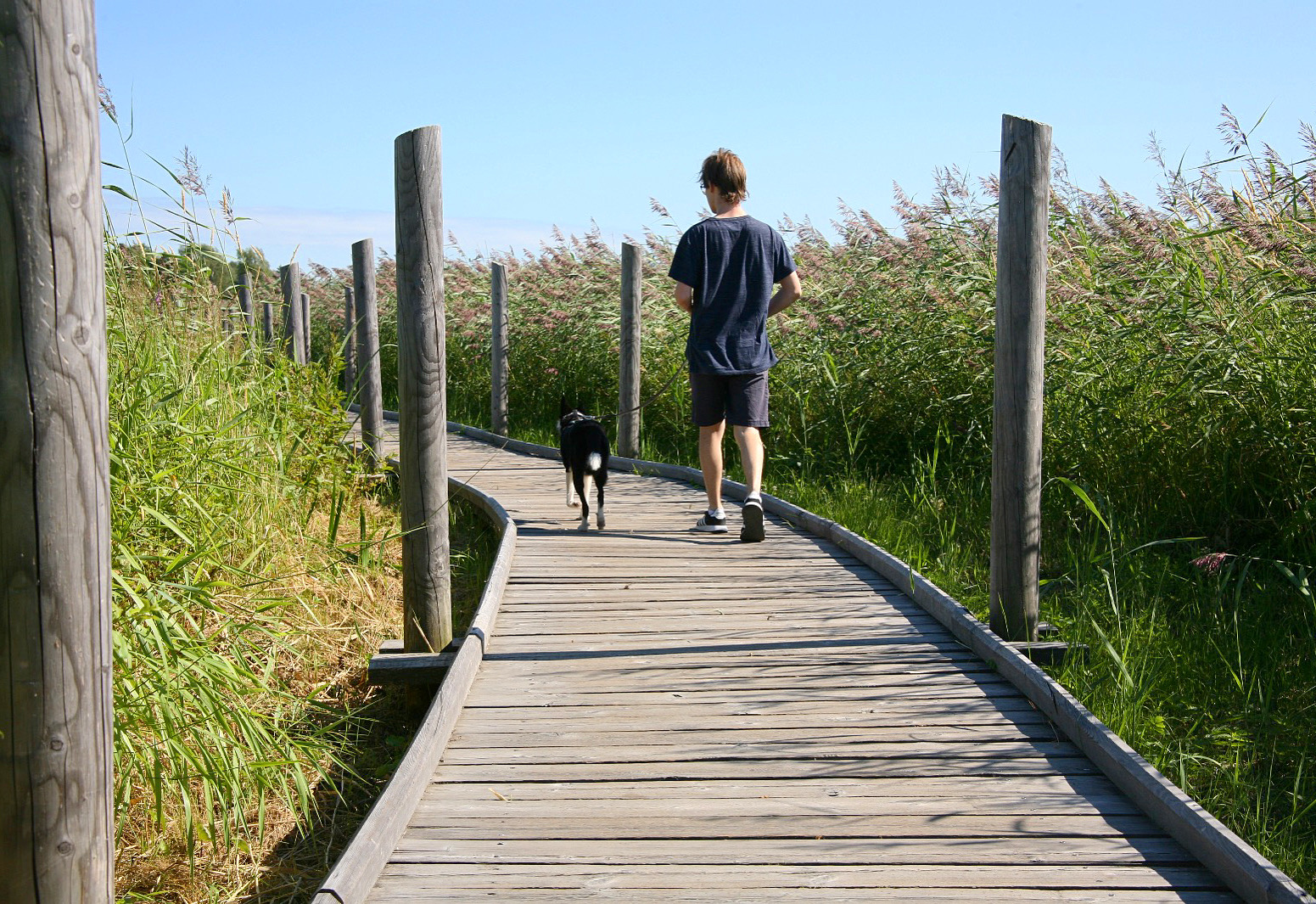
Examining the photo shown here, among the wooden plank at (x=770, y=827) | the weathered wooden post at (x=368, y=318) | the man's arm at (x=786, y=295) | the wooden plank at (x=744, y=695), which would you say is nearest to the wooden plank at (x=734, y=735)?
the wooden plank at (x=744, y=695)

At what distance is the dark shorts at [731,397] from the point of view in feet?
19.6

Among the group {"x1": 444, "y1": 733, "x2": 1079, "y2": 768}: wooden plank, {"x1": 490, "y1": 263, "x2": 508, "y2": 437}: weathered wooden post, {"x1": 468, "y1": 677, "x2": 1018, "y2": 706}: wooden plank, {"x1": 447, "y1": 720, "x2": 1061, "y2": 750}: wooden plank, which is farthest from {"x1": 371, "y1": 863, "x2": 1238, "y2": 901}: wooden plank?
{"x1": 490, "y1": 263, "x2": 508, "y2": 437}: weathered wooden post

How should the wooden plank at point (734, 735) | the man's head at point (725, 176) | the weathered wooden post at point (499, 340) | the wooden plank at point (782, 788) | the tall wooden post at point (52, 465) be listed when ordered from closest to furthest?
the tall wooden post at point (52, 465) < the wooden plank at point (782, 788) < the wooden plank at point (734, 735) < the man's head at point (725, 176) < the weathered wooden post at point (499, 340)

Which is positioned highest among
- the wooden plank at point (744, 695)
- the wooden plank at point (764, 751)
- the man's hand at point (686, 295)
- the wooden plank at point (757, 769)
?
the man's hand at point (686, 295)

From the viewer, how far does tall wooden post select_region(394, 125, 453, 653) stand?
3.99m

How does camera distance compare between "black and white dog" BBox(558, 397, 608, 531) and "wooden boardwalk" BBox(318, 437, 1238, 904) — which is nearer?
"wooden boardwalk" BBox(318, 437, 1238, 904)

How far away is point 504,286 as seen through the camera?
37.0ft

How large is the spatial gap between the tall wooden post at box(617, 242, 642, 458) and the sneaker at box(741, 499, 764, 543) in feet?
10.0

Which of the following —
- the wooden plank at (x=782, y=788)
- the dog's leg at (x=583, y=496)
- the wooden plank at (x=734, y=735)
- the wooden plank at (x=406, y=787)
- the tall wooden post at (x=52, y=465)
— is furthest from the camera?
the dog's leg at (x=583, y=496)

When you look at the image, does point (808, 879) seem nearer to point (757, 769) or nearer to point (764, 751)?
point (757, 769)

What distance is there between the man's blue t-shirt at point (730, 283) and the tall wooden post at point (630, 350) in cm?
312

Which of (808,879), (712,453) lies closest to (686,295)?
(712,453)

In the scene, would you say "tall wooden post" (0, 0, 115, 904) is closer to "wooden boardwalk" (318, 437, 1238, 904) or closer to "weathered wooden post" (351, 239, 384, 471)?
"wooden boardwalk" (318, 437, 1238, 904)

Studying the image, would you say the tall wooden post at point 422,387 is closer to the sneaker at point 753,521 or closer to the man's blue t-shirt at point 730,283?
the man's blue t-shirt at point 730,283
